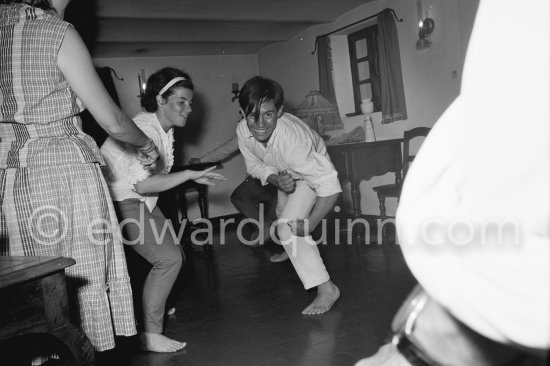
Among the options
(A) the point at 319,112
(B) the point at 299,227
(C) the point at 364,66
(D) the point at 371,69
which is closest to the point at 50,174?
(B) the point at 299,227

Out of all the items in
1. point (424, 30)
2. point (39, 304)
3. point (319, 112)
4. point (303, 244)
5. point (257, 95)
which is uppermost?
point (424, 30)

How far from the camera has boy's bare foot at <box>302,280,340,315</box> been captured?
326 centimetres

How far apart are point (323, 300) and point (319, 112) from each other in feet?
12.8

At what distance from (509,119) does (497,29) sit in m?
0.11

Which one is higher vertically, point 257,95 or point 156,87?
point 156,87

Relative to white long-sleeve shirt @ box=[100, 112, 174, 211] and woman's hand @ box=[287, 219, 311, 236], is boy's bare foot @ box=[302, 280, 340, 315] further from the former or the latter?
white long-sleeve shirt @ box=[100, 112, 174, 211]

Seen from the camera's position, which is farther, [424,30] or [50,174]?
[424,30]

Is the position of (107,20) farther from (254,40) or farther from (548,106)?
(548,106)

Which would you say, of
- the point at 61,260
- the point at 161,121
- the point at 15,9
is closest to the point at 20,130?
the point at 15,9

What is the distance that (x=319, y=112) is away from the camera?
6770 millimetres

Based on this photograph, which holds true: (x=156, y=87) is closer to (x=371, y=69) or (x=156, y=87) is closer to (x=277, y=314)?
(x=277, y=314)

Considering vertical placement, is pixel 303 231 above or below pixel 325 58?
below

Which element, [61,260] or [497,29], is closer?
[497,29]

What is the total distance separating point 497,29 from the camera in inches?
20.2
